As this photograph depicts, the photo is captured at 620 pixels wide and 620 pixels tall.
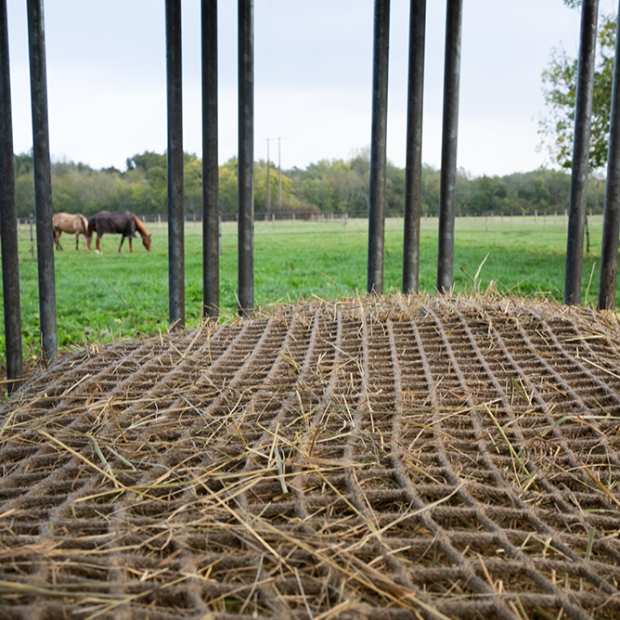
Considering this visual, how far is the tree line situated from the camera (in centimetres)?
2923

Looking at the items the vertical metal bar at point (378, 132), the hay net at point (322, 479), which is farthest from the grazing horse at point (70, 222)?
the hay net at point (322, 479)

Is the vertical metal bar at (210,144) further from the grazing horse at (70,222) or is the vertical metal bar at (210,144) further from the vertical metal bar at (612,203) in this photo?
the grazing horse at (70,222)

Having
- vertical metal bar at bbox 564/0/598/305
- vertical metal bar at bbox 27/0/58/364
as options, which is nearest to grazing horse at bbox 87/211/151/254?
vertical metal bar at bbox 27/0/58/364

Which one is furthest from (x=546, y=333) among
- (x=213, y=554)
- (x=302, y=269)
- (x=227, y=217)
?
(x=227, y=217)

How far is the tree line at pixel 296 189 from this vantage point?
29.2m

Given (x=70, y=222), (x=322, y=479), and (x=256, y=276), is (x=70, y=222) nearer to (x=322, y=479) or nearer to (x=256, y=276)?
(x=256, y=276)

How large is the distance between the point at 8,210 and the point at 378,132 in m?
2.51

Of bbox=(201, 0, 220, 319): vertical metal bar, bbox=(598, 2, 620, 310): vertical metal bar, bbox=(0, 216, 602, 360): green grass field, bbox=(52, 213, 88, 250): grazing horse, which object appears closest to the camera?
bbox=(201, 0, 220, 319): vertical metal bar

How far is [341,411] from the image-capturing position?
5.88 feet

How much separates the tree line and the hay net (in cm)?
2573

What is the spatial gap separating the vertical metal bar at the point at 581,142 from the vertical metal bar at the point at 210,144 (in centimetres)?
232

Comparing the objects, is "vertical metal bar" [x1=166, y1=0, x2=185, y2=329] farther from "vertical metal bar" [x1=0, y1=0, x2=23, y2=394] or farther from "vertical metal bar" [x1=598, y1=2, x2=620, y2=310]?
"vertical metal bar" [x1=598, y1=2, x2=620, y2=310]

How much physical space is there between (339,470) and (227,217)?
33418 millimetres

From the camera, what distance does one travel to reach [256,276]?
11.8 meters
